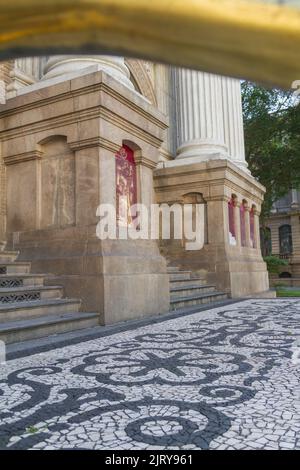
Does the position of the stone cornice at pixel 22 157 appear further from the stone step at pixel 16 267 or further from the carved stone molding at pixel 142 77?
the carved stone molding at pixel 142 77

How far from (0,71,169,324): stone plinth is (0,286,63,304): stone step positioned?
19cm

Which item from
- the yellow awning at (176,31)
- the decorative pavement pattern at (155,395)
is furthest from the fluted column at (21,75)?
the yellow awning at (176,31)

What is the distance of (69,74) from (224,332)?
4584 mm

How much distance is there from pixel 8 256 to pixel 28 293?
4.24 feet

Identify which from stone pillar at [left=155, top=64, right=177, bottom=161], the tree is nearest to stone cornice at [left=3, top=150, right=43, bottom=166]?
stone pillar at [left=155, top=64, right=177, bottom=161]

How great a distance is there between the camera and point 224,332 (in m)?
5.10

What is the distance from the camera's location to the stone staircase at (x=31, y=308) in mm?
4543

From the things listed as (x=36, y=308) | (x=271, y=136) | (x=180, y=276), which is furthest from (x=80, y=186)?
(x=271, y=136)

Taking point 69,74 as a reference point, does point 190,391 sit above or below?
below

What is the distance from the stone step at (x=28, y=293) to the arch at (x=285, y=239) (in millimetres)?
44354

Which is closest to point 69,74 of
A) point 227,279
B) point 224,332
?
point 224,332

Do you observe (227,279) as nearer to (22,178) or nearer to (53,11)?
(22,178)

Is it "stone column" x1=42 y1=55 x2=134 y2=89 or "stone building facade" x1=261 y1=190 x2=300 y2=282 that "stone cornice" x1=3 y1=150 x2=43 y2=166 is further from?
"stone building facade" x1=261 y1=190 x2=300 y2=282

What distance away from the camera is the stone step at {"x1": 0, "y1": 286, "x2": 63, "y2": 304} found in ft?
17.0
